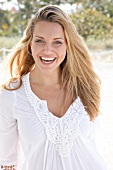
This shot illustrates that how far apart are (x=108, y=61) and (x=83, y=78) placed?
11150 millimetres

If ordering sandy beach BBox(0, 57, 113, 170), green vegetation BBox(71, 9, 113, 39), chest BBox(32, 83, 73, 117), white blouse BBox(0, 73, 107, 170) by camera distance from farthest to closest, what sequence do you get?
green vegetation BBox(71, 9, 113, 39)
sandy beach BBox(0, 57, 113, 170)
chest BBox(32, 83, 73, 117)
white blouse BBox(0, 73, 107, 170)

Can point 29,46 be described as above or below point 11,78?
above

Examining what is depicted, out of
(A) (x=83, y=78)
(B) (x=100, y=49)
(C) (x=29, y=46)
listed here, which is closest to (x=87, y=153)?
(A) (x=83, y=78)

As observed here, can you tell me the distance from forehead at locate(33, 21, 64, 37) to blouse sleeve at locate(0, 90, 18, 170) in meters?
0.29

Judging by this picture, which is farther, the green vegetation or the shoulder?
the green vegetation

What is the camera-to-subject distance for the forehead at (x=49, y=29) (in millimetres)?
1785

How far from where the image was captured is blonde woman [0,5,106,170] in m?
1.75

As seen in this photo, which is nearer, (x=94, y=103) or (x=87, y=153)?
(x=87, y=153)

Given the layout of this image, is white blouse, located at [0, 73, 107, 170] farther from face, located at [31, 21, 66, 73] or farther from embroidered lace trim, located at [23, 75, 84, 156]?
face, located at [31, 21, 66, 73]

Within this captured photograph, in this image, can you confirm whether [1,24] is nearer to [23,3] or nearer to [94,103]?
[23,3]

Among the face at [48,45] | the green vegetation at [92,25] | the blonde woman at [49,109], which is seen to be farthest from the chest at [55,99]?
the green vegetation at [92,25]

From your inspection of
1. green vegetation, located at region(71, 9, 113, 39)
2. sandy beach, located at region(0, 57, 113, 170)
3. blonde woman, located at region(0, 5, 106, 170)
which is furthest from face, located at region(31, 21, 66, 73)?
green vegetation, located at region(71, 9, 113, 39)

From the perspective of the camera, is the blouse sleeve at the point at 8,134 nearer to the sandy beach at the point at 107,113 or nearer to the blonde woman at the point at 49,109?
the blonde woman at the point at 49,109

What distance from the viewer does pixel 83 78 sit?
2023 mm
